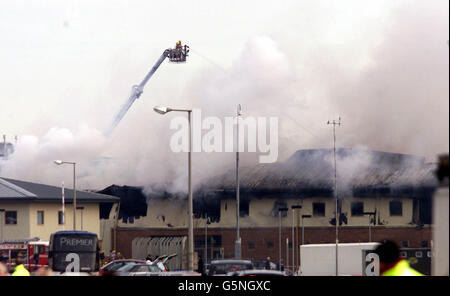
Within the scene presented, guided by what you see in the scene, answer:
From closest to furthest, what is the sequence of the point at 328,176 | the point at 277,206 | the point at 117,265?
1. the point at 117,265
2. the point at 277,206
3. the point at 328,176

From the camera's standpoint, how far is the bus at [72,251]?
4697cm

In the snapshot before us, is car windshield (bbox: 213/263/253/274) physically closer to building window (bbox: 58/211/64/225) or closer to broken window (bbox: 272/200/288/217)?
building window (bbox: 58/211/64/225)

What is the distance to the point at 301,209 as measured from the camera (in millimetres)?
89125

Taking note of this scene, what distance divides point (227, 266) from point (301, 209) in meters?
56.8

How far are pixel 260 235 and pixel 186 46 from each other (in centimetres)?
2104

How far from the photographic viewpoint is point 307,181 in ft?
297

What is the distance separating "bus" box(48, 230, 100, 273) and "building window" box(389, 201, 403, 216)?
45.7m

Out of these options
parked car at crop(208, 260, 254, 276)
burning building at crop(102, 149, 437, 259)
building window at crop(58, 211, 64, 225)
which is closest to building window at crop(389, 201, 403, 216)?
burning building at crop(102, 149, 437, 259)

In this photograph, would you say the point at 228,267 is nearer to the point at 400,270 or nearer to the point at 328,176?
the point at 400,270

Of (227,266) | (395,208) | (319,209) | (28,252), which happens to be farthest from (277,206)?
(227,266)

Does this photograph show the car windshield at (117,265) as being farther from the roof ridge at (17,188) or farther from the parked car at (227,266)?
the roof ridge at (17,188)

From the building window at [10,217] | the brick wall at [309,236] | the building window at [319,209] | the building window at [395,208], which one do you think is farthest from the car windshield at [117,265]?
the building window at [395,208]

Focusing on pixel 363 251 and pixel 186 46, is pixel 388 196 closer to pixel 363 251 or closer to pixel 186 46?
pixel 186 46
